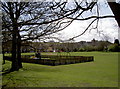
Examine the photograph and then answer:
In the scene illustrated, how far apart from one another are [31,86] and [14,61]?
20.9ft

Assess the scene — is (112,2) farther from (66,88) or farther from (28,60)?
(28,60)

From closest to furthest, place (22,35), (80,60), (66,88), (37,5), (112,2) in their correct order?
(112,2) < (66,88) < (37,5) < (22,35) < (80,60)

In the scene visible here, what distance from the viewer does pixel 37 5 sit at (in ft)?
27.8

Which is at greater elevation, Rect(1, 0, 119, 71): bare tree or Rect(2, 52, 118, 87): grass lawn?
Rect(1, 0, 119, 71): bare tree

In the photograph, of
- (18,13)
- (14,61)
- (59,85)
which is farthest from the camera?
(14,61)

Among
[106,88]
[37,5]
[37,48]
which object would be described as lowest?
[106,88]

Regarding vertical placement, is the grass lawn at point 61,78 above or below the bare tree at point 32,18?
below

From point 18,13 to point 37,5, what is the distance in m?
3.23

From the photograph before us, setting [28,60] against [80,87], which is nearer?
[80,87]

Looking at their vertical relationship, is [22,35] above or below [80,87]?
above

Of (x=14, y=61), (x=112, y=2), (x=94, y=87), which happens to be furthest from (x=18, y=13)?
(x=112, y=2)

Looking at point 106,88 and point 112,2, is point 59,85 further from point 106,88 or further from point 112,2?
point 112,2

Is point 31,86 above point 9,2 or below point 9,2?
below

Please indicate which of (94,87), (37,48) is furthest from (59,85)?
(37,48)
